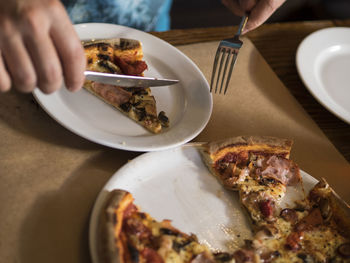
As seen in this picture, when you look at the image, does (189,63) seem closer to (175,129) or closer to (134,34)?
(134,34)

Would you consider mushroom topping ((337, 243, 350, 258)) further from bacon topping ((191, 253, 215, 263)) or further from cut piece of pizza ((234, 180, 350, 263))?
bacon topping ((191, 253, 215, 263))

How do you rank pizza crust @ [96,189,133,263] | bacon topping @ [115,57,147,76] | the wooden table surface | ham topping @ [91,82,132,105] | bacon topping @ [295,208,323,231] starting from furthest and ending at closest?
the wooden table surface
bacon topping @ [115,57,147,76]
ham topping @ [91,82,132,105]
bacon topping @ [295,208,323,231]
pizza crust @ [96,189,133,263]

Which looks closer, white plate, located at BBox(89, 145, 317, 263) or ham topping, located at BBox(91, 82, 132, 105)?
white plate, located at BBox(89, 145, 317, 263)

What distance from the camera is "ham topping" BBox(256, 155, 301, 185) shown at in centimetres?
130

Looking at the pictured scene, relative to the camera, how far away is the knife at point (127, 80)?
1.25 metres

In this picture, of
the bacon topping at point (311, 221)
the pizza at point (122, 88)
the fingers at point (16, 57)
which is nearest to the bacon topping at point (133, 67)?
the pizza at point (122, 88)

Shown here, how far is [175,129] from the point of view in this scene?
1354mm

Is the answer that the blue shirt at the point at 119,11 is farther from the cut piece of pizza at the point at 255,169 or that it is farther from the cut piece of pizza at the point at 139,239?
the cut piece of pizza at the point at 139,239

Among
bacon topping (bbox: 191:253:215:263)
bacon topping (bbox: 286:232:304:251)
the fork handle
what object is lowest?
bacon topping (bbox: 286:232:304:251)

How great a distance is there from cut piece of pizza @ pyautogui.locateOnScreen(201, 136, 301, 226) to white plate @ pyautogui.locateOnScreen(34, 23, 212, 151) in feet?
0.38

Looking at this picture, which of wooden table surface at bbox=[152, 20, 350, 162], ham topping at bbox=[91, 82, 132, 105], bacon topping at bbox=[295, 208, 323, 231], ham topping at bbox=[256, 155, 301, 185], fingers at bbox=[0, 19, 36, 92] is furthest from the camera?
wooden table surface at bbox=[152, 20, 350, 162]

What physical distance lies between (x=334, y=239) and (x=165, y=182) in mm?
522

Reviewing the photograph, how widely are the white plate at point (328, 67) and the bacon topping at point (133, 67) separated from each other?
69cm

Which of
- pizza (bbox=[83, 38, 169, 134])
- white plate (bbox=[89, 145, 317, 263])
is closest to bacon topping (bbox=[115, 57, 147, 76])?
pizza (bbox=[83, 38, 169, 134])
